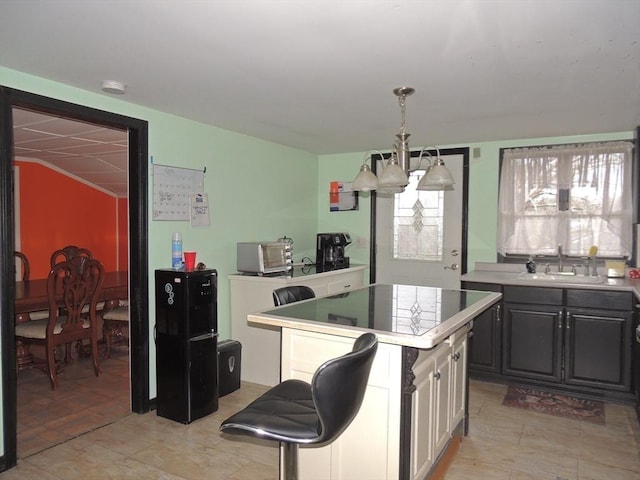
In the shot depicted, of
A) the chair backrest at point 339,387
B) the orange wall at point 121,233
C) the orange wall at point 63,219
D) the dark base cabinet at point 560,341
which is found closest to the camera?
the chair backrest at point 339,387

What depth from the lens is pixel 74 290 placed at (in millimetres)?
3631

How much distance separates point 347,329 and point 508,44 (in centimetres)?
146

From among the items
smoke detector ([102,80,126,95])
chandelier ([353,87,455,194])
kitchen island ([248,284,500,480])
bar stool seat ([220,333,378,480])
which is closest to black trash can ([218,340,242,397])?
kitchen island ([248,284,500,480])

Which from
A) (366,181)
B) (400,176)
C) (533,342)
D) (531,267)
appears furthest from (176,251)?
(531,267)

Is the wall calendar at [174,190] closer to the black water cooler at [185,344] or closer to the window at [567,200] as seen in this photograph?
the black water cooler at [185,344]

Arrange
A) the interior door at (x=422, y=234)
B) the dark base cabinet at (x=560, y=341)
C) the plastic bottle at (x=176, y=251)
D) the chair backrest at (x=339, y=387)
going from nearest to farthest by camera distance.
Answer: the chair backrest at (x=339, y=387) < the plastic bottle at (x=176, y=251) < the dark base cabinet at (x=560, y=341) < the interior door at (x=422, y=234)

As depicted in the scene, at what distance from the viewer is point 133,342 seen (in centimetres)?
312

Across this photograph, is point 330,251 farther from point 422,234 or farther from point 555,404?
point 555,404

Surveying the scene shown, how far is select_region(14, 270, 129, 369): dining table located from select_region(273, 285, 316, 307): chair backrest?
2.15 meters

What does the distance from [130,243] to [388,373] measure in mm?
2141

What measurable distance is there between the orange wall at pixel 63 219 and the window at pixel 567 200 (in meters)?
4.85

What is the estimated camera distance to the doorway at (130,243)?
2.36 meters

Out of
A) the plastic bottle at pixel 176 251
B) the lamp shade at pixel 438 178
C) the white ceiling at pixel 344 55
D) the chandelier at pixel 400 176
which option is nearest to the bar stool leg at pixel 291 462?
the chandelier at pixel 400 176

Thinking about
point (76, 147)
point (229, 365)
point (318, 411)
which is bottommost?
point (229, 365)
